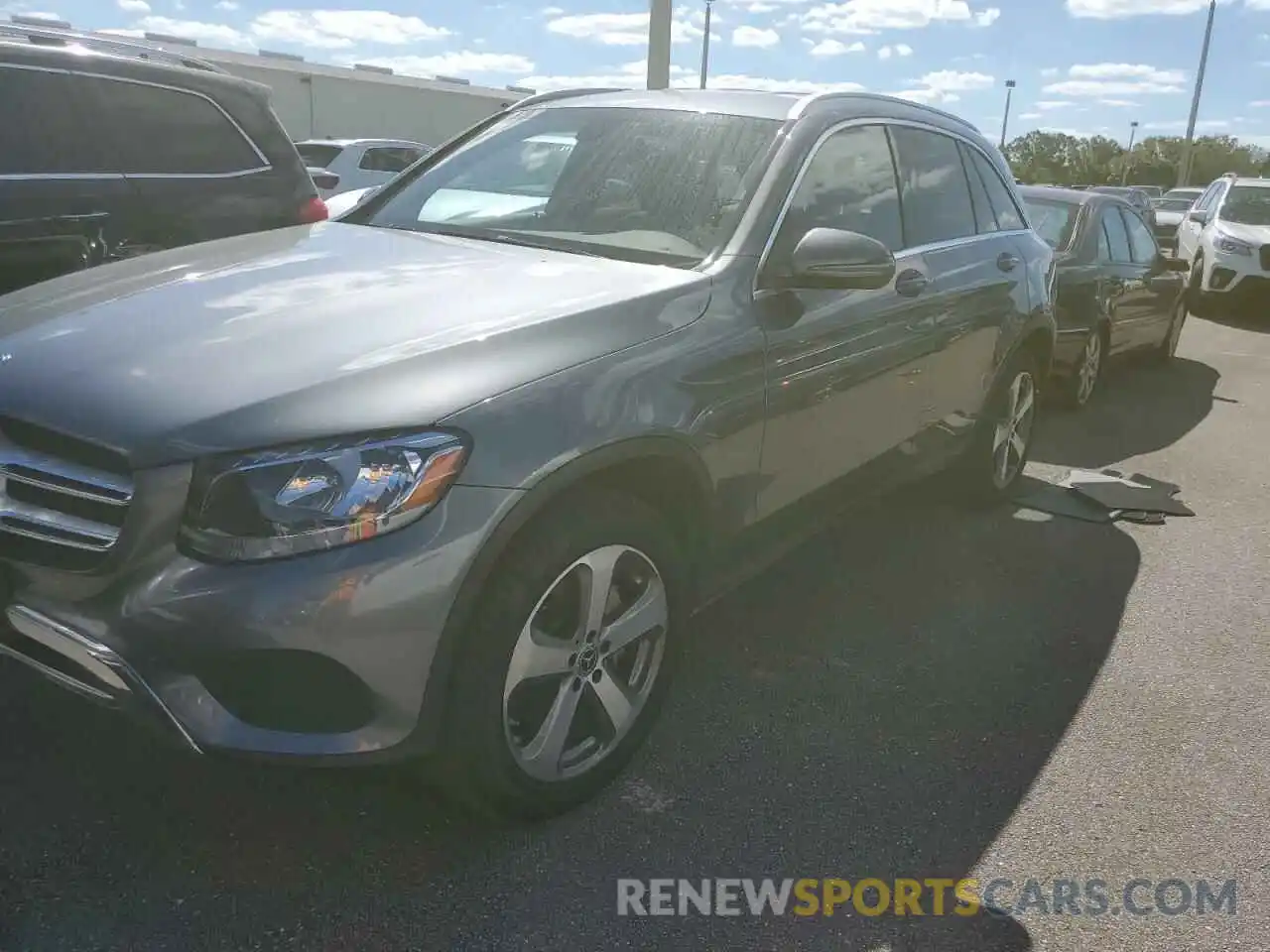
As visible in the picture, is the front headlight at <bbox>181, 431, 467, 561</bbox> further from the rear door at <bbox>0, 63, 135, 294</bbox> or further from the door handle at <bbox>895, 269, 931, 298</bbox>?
the rear door at <bbox>0, 63, 135, 294</bbox>

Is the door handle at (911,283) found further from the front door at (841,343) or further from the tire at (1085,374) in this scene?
the tire at (1085,374)

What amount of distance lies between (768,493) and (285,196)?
314 cm

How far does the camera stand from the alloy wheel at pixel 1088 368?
24.9 ft

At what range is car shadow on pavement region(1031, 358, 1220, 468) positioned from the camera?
21.9 feet

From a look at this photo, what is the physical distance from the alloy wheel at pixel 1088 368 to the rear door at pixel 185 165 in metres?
5.25

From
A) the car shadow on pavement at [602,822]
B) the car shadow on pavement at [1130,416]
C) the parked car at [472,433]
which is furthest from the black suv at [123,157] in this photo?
the car shadow on pavement at [1130,416]

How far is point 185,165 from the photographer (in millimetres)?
4863

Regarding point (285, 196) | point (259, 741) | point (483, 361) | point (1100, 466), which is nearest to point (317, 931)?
point (259, 741)

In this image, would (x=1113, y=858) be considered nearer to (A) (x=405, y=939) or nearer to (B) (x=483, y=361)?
(A) (x=405, y=939)

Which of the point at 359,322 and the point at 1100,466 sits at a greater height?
the point at 359,322

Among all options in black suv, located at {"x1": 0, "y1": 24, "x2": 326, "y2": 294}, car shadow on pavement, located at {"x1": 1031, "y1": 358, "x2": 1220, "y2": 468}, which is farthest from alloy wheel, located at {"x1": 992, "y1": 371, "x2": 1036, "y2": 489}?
black suv, located at {"x1": 0, "y1": 24, "x2": 326, "y2": 294}

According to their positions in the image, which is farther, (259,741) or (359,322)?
(359,322)

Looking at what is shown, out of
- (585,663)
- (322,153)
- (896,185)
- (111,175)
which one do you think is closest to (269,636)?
(585,663)

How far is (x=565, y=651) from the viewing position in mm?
2551
